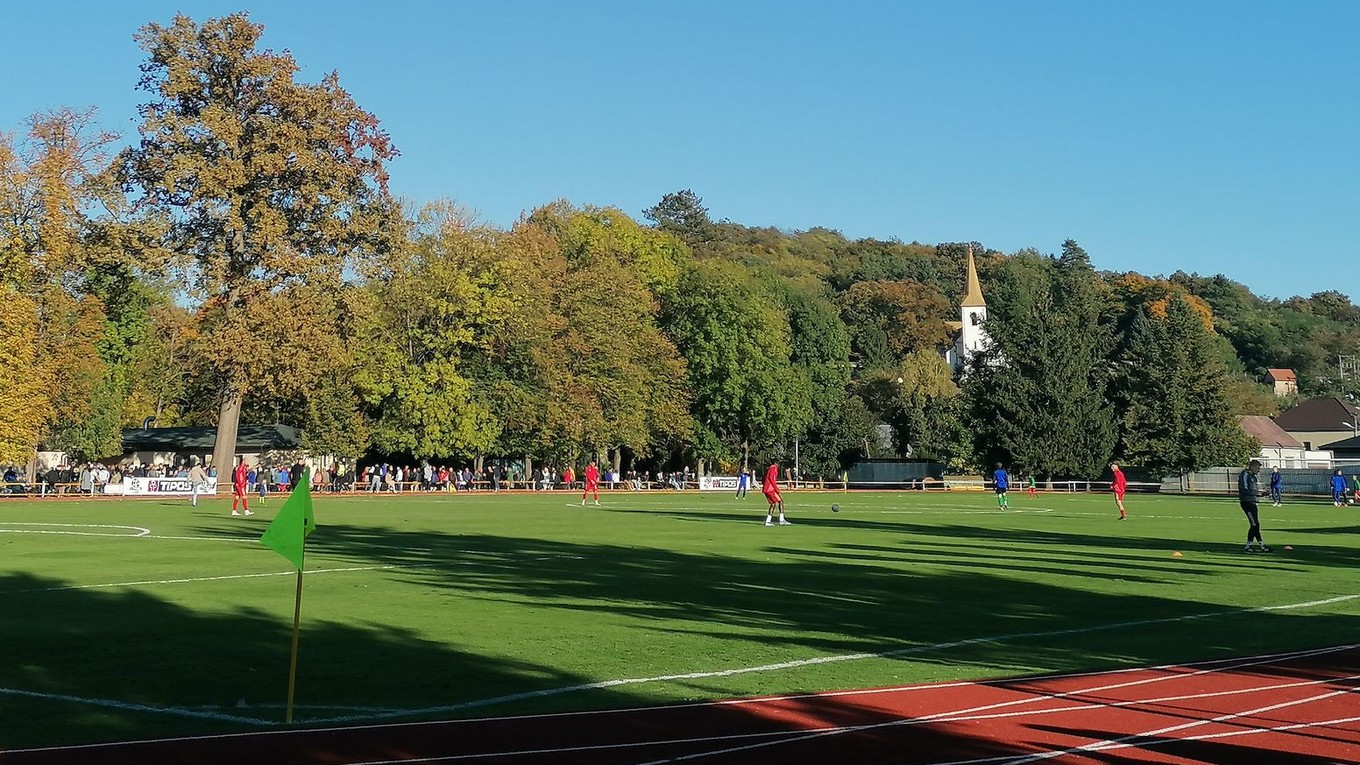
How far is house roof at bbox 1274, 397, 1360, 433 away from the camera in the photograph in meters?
134

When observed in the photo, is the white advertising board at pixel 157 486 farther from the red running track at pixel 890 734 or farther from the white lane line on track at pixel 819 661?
the red running track at pixel 890 734

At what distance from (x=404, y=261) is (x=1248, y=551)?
45.3m

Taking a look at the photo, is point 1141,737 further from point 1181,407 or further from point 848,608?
point 1181,407

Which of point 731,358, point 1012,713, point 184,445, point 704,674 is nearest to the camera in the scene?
point 1012,713

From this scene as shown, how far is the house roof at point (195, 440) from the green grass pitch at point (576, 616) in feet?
170

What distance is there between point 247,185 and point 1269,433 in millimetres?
104088

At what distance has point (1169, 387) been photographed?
89.6 meters

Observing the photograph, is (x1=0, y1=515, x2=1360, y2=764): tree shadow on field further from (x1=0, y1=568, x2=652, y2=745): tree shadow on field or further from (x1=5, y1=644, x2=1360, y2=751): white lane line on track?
(x1=5, y1=644, x2=1360, y2=751): white lane line on track

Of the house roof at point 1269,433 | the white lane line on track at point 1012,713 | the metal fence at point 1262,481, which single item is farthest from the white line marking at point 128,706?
the house roof at point 1269,433

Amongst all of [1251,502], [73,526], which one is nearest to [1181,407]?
[1251,502]

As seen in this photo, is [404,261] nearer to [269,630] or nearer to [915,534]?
[915,534]

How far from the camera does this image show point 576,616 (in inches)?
643

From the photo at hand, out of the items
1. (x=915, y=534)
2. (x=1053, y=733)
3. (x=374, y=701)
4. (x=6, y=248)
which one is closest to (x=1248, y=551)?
(x=915, y=534)

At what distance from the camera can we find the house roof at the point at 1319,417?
133625mm
